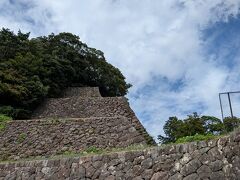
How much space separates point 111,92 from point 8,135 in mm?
12718

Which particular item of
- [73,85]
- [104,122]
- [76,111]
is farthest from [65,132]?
[73,85]

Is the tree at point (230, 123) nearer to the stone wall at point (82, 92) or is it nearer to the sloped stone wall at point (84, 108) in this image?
the sloped stone wall at point (84, 108)

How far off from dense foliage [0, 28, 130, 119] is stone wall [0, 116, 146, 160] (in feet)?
11.0

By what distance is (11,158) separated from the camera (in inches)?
544

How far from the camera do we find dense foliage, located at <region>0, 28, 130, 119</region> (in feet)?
61.4

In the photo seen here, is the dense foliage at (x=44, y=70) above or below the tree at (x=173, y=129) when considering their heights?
above

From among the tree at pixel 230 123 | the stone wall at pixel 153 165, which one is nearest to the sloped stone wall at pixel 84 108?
the stone wall at pixel 153 165

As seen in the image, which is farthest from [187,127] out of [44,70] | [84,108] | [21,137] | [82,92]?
[82,92]

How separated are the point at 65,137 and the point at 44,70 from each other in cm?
787

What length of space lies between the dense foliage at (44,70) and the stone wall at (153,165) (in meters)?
6.88

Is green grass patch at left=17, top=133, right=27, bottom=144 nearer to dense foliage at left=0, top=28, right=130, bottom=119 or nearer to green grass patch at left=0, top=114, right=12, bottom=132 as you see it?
green grass patch at left=0, top=114, right=12, bottom=132

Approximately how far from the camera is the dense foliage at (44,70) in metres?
18.7

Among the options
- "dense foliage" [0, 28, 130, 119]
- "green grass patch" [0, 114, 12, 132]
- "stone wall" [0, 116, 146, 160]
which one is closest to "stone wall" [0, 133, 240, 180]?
"stone wall" [0, 116, 146, 160]

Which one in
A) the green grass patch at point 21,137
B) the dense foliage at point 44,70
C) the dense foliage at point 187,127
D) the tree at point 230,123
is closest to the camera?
the tree at point 230,123
